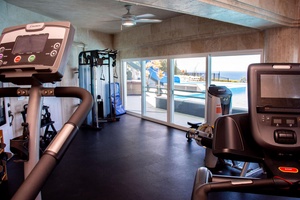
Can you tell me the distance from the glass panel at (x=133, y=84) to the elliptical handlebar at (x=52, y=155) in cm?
685

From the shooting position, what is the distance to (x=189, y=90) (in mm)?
5934

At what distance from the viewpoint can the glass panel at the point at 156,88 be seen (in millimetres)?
6688

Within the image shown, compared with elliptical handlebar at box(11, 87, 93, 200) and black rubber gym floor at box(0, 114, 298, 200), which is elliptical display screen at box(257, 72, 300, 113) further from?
black rubber gym floor at box(0, 114, 298, 200)

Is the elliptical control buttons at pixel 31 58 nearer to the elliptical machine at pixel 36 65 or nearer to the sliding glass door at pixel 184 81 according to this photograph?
the elliptical machine at pixel 36 65

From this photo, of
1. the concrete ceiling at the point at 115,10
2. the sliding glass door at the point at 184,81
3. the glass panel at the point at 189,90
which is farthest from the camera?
the glass panel at the point at 189,90

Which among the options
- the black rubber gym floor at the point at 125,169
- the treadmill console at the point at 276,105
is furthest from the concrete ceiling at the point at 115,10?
the black rubber gym floor at the point at 125,169

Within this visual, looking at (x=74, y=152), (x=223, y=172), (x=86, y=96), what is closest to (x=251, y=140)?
(x=86, y=96)

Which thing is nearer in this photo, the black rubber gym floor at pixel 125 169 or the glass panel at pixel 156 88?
the black rubber gym floor at pixel 125 169

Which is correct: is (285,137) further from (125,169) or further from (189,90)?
(189,90)

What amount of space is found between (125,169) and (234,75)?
9.72ft

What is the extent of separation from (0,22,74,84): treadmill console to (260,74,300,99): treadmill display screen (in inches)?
34.9

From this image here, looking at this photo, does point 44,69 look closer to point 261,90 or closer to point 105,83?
point 261,90

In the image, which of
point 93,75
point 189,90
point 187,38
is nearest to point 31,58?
point 187,38

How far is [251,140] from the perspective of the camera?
4.00 ft
